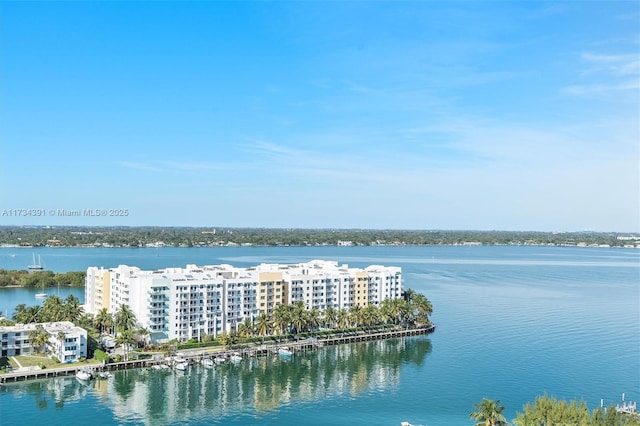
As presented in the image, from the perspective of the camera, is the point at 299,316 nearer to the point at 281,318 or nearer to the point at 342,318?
the point at 281,318

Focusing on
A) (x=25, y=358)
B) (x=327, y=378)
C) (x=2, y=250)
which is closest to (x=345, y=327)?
(x=327, y=378)

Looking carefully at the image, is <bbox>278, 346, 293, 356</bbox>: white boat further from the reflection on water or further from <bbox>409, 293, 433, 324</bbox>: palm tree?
<bbox>409, 293, 433, 324</bbox>: palm tree

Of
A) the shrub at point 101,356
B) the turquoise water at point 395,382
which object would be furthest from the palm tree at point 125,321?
the turquoise water at point 395,382

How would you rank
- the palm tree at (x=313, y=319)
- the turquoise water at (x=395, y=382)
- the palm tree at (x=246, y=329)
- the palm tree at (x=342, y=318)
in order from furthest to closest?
the palm tree at (x=342, y=318), the palm tree at (x=313, y=319), the palm tree at (x=246, y=329), the turquoise water at (x=395, y=382)

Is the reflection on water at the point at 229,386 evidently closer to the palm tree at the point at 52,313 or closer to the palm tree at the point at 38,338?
the palm tree at the point at 38,338

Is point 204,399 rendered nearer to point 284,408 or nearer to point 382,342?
point 284,408

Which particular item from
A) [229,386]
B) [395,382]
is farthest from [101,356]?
[395,382]
